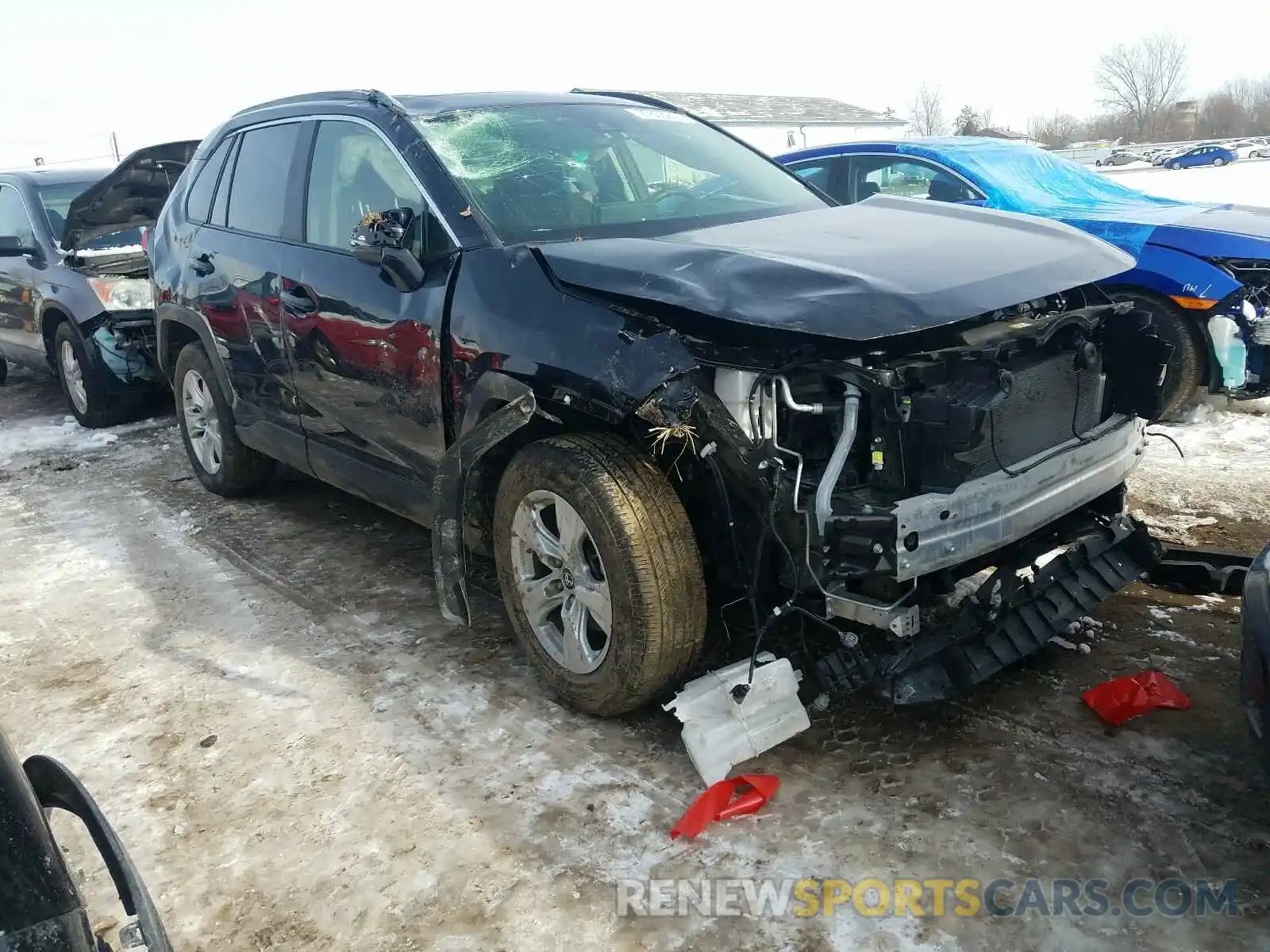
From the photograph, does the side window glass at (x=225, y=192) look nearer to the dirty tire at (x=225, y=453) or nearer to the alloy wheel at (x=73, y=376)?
the dirty tire at (x=225, y=453)

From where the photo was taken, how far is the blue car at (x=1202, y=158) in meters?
40.6

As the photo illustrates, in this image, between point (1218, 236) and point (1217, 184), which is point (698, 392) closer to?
point (1218, 236)

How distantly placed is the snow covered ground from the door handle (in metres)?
16.6

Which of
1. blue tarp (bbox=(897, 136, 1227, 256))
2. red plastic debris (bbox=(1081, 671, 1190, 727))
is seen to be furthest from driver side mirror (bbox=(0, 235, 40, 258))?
red plastic debris (bbox=(1081, 671, 1190, 727))

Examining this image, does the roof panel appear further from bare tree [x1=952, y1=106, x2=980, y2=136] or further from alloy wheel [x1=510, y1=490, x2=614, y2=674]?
alloy wheel [x1=510, y1=490, x2=614, y2=674]

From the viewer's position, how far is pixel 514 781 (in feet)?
9.61

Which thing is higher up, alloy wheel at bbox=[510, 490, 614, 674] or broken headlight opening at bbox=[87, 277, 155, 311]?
broken headlight opening at bbox=[87, 277, 155, 311]

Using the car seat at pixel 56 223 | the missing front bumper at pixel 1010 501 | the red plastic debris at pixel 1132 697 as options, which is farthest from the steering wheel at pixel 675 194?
the car seat at pixel 56 223

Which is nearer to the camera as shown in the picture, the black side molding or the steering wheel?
the black side molding

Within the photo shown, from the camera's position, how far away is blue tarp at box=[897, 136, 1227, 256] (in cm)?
595

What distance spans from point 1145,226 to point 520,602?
450 centimetres

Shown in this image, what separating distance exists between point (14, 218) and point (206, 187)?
385 centimetres

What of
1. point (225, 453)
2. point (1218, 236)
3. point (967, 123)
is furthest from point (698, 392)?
point (967, 123)

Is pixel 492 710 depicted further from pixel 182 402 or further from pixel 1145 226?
pixel 1145 226
